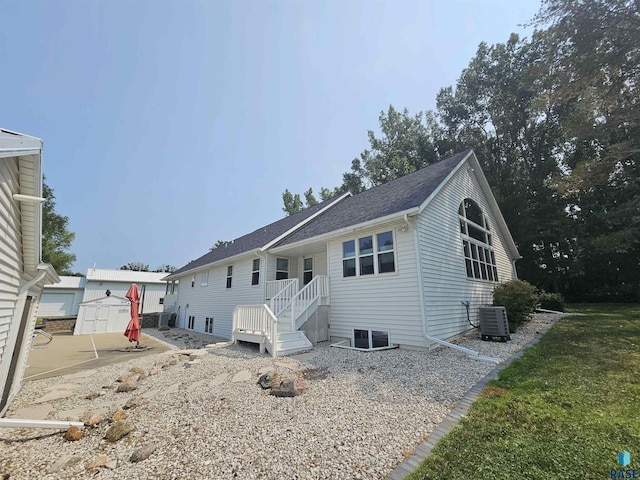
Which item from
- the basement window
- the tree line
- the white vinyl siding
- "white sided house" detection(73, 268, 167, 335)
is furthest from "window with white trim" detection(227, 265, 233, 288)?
the white vinyl siding

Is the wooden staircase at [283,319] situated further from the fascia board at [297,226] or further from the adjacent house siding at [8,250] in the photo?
the adjacent house siding at [8,250]

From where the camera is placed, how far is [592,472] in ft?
7.95

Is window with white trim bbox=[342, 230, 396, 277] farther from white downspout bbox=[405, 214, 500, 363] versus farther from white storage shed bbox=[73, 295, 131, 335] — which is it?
white storage shed bbox=[73, 295, 131, 335]

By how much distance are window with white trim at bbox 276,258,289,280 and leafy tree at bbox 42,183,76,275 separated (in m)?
25.6

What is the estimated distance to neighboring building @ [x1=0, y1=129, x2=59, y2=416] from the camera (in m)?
3.26

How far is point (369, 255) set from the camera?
8.81 m

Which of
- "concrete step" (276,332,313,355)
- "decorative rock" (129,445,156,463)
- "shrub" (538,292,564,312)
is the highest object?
"shrub" (538,292,564,312)

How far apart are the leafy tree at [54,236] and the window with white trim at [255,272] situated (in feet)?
80.1

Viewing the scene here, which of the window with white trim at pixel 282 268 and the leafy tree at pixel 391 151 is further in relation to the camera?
the leafy tree at pixel 391 151

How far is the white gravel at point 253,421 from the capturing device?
8.98 ft

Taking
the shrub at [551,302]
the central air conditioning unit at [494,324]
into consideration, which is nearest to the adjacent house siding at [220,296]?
the central air conditioning unit at [494,324]

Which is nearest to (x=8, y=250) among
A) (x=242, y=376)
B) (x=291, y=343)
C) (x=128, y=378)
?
(x=128, y=378)

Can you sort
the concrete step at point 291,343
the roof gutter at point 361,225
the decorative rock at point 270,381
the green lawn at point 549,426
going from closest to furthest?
the green lawn at point 549,426, the decorative rock at point 270,381, the roof gutter at point 361,225, the concrete step at point 291,343

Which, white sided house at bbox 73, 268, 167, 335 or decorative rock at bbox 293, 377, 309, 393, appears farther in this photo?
white sided house at bbox 73, 268, 167, 335
